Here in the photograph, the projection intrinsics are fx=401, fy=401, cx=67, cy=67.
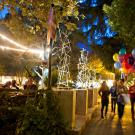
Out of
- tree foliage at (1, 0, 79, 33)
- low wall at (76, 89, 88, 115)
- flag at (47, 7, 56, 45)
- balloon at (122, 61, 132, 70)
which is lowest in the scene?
low wall at (76, 89, 88, 115)

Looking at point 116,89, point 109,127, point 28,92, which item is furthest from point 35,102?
point 116,89

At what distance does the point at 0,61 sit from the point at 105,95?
69.7 feet

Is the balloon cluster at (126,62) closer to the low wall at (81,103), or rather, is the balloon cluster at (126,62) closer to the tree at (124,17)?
the tree at (124,17)

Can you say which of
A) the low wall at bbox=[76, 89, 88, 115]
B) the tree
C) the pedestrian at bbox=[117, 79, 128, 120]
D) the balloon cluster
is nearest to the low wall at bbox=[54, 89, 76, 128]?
the low wall at bbox=[76, 89, 88, 115]

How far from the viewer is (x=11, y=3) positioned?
12.9 metres

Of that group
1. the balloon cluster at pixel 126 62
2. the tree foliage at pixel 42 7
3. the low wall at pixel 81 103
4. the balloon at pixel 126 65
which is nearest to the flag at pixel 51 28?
the tree foliage at pixel 42 7

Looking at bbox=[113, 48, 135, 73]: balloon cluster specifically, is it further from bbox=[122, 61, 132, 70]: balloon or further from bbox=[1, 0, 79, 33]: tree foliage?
bbox=[1, 0, 79, 33]: tree foliage

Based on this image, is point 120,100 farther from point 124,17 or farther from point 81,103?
point 124,17

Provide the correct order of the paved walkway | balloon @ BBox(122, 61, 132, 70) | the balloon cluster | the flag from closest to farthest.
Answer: the flag
the paved walkway
the balloon cluster
balloon @ BBox(122, 61, 132, 70)

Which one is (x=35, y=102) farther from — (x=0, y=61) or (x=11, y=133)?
(x=0, y=61)

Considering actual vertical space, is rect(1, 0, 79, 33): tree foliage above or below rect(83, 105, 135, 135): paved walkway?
above

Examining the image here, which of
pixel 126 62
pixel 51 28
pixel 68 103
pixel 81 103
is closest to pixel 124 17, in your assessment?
pixel 81 103

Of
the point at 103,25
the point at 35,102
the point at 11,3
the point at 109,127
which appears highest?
the point at 103,25

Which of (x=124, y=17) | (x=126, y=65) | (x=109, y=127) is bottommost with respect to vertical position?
(x=109, y=127)
